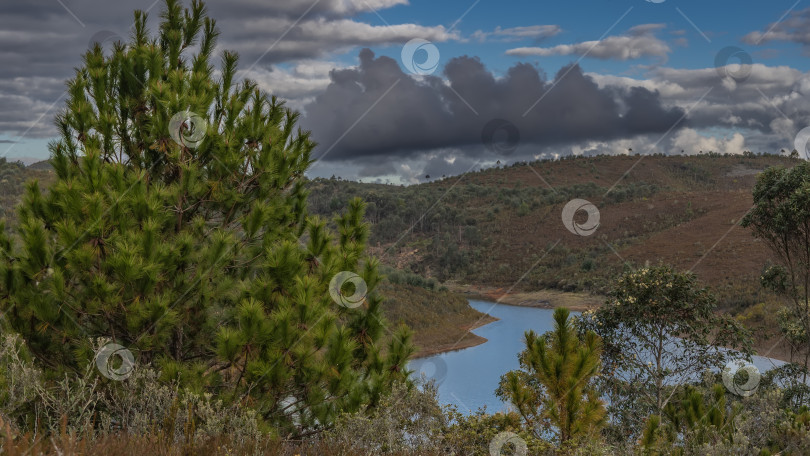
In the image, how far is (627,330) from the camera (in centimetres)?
1555

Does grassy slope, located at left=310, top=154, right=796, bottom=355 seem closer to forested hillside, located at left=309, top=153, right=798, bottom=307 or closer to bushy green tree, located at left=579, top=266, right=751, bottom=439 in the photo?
forested hillside, located at left=309, top=153, right=798, bottom=307

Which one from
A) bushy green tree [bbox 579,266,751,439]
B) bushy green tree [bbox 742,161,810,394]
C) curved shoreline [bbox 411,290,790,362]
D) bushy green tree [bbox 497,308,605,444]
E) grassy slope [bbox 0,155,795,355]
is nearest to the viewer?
bushy green tree [bbox 497,308,605,444]

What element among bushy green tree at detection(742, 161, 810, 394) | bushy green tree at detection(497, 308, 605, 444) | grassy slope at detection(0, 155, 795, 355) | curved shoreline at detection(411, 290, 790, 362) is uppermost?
grassy slope at detection(0, 155, 795, 355)

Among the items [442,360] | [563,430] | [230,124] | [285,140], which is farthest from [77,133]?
[442,360]

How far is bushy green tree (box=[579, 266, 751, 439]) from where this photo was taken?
14.8 m

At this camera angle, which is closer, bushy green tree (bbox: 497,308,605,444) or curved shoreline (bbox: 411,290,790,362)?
bushy green tree (bbox: 497,308,605,444)

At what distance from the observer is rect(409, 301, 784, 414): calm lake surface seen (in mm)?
29520

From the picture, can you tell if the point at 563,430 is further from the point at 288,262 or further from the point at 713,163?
the point at 713,163

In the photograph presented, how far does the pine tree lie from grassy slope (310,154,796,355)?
34.3m

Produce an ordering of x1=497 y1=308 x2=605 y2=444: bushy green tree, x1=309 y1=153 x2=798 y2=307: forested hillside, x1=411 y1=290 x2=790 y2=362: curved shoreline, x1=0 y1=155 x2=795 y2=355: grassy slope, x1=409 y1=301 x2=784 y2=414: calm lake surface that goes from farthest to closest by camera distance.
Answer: x1=309 y1=153 x2=798 y2=307: forested hillside < x1=0 y1=155 x2=795 y2=355: grassy slope < x1=411 y1=290 x2=790 y2=362: curved shoreline < x1=409 y1=301 x2=784 y2=414: calm lake surface < x1=497 y1=308 x2=605 y2=444: bushy green tree

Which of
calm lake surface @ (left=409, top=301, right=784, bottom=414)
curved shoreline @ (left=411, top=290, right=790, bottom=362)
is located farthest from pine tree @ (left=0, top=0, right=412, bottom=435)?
curved shoreline @ (left=411, top=290, right=790, bottom=362)

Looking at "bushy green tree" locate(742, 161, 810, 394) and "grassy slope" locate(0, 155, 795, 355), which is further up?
"grassy slope" locate(0, 155, 795, 355)

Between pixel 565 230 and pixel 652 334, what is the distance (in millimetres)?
70908

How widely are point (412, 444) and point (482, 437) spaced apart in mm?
920
